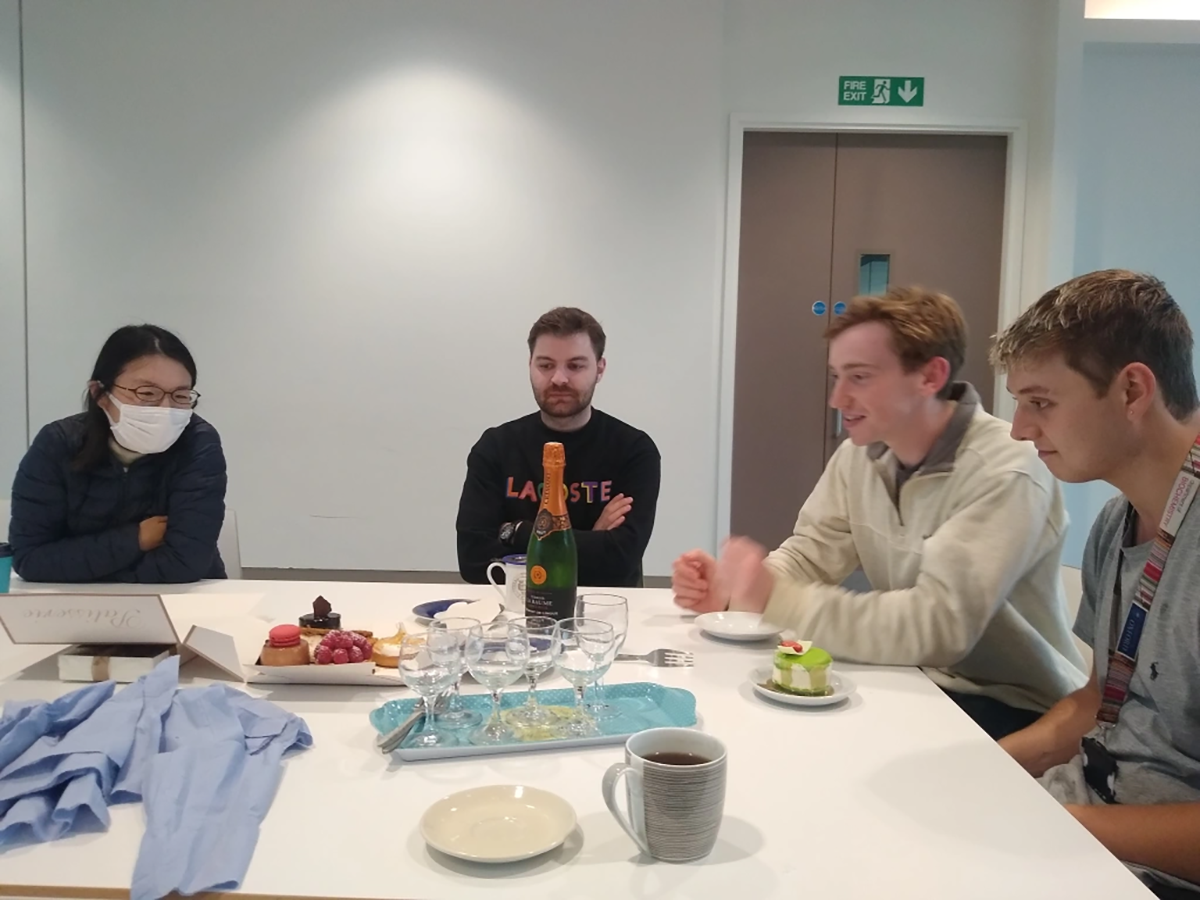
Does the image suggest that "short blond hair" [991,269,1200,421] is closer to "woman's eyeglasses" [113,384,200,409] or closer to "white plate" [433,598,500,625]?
"white plate" [433,598,500,625]

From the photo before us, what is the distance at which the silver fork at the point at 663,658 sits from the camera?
4.54 ft

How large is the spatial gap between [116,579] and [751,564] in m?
1.42

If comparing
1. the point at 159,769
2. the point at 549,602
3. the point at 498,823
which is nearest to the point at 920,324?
the point at 549,602

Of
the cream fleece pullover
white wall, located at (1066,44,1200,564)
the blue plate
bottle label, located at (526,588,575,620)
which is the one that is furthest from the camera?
white wall, located at (1066,44,1200,564)

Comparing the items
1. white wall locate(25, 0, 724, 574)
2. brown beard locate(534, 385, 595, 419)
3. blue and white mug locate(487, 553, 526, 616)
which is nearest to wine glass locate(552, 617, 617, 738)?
blue and white mug locate(487, 553, 526, 616)

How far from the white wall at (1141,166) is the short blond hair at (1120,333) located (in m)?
3.10

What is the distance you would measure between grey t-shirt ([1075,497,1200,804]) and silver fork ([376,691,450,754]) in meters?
0.95

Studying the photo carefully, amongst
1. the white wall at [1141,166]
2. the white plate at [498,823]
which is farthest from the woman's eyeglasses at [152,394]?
the white wall at [1141,166]

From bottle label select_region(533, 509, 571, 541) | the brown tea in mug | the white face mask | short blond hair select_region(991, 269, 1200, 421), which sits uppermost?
short blond hair select_region(991, 269, 1200, 421)

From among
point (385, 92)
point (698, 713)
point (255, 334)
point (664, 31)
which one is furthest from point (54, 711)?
point (664, 31)

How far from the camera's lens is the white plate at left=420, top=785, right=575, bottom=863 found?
80 cm

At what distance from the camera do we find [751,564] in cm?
146

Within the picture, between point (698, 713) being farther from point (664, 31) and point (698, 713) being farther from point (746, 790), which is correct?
point (664, 31)

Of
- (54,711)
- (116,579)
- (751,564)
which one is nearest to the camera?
(54,711)
